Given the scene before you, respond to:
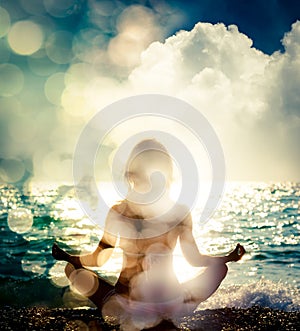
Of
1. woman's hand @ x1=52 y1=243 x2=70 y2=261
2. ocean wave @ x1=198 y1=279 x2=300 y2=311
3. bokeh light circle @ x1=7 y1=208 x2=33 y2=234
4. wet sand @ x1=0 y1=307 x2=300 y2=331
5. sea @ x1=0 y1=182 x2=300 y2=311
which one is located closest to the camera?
woman's hand @ x1=52 y1=243 x2=70 y2=261

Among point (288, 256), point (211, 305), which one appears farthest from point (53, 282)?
point (288, 256)

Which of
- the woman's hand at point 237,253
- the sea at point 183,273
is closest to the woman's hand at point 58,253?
the sea at point 183,273

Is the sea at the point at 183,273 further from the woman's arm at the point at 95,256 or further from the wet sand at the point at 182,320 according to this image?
the woman's arm at the point at 95,256

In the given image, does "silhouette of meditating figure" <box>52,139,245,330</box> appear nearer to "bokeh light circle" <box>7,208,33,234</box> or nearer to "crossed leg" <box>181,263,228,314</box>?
"crossed leg" <box>181,263,228,314</box>

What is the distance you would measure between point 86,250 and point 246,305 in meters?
9.02

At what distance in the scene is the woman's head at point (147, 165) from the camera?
13.2 feet

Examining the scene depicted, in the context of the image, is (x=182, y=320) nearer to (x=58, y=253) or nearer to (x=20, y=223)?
(x=58, y=253)

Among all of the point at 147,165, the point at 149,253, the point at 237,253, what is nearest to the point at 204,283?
the point at 237,253

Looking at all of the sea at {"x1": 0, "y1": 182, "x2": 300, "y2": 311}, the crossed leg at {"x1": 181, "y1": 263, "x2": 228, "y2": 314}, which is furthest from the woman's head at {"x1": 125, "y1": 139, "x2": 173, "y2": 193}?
the sea at {"x1": 0, "y1": 182, "x2": 300, "y2": 311}

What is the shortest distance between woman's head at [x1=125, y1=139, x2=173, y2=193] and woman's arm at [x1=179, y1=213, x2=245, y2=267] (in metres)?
0.61

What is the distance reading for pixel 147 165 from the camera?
13.4 feet

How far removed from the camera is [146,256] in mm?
4355

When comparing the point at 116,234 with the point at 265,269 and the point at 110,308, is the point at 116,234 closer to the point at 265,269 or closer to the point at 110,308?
the point at 110,308

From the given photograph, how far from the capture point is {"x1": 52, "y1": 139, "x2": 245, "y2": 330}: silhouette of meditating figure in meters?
4.12
